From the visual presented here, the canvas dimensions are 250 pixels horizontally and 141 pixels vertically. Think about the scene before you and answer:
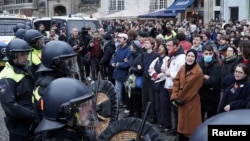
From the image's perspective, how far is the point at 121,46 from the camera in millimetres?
9000

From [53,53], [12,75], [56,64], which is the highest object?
[53,53]

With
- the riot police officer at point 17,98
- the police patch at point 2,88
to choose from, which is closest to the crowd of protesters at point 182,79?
the riot police officer at point 17,98

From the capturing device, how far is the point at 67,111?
302 cm

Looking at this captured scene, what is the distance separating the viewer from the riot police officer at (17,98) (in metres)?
4.64

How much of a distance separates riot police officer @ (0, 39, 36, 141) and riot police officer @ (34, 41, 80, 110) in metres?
0.38

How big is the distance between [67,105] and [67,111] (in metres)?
0.04

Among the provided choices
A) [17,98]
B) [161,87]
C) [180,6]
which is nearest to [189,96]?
[161,87]

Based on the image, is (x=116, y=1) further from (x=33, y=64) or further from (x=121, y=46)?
(x=33, y=64)

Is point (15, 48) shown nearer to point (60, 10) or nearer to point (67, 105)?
point (67, 105)

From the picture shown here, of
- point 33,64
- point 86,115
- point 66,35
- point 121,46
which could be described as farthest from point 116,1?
point 86,115

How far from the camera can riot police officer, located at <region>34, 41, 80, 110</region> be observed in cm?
438

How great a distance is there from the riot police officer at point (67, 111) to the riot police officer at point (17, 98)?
1547 millimetres

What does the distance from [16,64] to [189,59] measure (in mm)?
2472

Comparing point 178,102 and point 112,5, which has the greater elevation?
point 112,5
